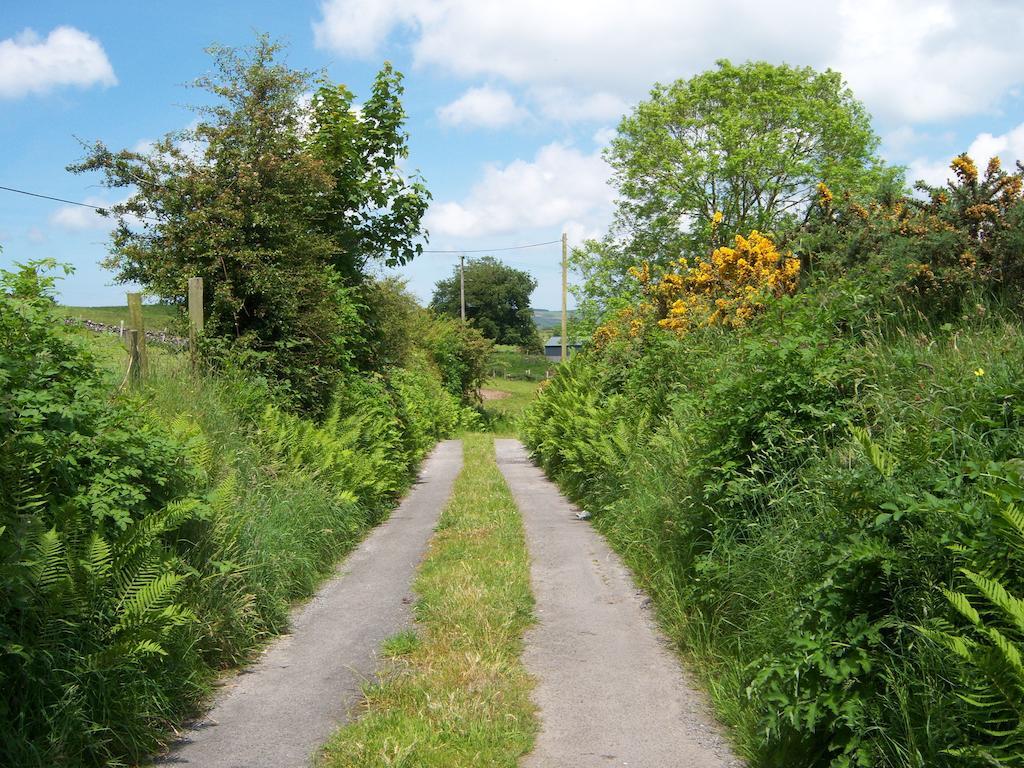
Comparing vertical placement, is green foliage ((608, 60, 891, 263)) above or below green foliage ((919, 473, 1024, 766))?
above

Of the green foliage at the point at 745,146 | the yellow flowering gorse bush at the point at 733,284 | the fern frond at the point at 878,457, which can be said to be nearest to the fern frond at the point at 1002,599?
the fern frond at the point at 878,457

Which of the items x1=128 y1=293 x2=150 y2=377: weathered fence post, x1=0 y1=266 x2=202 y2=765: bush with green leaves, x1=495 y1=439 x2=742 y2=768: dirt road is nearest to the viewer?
x1=0 y1=266 x2=202 y2=765: bush with green leaves

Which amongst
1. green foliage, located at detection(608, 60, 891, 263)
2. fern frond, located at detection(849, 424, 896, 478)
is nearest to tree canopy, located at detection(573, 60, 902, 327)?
green foliage, located at detection(608, 60, 891, 263)

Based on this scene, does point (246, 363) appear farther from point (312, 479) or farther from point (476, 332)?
point (476, 332)

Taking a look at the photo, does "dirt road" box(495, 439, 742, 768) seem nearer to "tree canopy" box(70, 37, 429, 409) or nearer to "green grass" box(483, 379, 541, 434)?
"tree canopy" box(70, 37, 429, 409)

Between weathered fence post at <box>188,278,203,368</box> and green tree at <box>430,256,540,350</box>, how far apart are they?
69.2 meters

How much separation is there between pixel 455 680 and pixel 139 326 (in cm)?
475

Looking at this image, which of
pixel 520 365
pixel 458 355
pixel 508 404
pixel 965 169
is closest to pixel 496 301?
pixel 520 365

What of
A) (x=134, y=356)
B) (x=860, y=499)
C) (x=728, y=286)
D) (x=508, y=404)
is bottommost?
(x=508, y=404)

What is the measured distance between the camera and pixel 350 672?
596 cm

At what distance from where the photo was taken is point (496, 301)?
8194 centimetres

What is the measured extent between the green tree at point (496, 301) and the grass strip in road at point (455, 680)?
7157 cm

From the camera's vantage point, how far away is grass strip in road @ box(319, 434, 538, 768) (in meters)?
4.59

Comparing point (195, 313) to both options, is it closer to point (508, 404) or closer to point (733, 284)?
point (733, 284)
